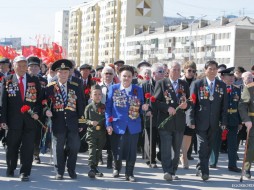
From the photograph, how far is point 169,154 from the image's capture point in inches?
346

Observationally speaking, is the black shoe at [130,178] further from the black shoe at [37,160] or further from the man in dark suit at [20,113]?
the black shoe at [37,160]

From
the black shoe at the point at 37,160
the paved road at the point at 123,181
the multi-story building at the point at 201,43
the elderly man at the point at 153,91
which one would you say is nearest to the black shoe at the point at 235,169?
the paved road at the point at 123,181

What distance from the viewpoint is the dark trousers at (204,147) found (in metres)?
8.95

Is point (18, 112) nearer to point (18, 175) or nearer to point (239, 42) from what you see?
point (18, 175)

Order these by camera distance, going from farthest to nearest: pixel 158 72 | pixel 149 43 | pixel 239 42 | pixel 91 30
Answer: pixel 91 30 < pixel 149 43 < pixel 239 42 < pixel 158 72

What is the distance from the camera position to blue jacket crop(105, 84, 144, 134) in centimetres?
873

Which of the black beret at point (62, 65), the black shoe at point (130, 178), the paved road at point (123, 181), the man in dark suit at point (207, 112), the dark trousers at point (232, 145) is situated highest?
the black beret at point (62, 65)

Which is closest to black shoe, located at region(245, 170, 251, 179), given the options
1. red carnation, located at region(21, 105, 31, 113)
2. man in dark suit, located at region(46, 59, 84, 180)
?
man in dark suit, located at region(46, 59, 84, 180)

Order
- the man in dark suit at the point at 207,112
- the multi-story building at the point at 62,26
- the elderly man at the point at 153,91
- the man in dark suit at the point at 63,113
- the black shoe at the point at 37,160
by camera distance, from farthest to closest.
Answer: the multi-story building at the point at 62,26, the black shoe at the point at 37,160, the elderly man at the point at 153,91, the man in dark suit at the point at 207,112, the man in dark suit at the point at 63,113

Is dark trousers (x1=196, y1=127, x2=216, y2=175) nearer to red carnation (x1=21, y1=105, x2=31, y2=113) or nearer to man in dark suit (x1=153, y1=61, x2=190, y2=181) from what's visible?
man in dark suit (x1=153, y1=61, x2=190, y2=181)

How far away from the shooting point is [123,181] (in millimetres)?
→ 8734

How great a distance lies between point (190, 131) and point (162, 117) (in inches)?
68.5

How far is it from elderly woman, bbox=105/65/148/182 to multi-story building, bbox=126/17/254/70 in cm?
6857

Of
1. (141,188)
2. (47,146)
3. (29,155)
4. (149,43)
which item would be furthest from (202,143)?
(149,43)
